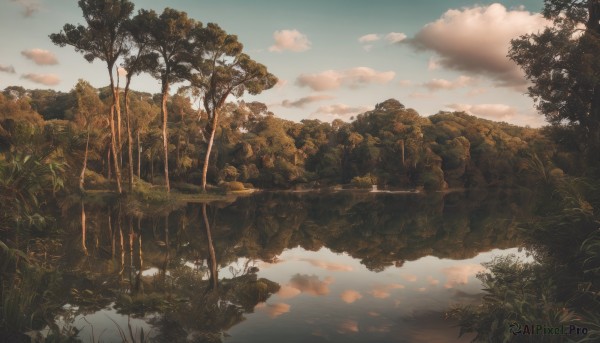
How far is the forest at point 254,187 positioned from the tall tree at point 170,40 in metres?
0.12

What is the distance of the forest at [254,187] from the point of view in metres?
6.83

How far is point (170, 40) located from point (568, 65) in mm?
26737

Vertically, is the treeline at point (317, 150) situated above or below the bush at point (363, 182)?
above

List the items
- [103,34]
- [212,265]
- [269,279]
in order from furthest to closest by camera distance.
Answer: [103,34], [212,265], [269,279]

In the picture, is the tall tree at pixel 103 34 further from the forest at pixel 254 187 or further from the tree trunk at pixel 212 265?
the tree trunk at pixel 212 265

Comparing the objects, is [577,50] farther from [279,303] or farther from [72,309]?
[72,309]

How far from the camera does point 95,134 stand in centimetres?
3575

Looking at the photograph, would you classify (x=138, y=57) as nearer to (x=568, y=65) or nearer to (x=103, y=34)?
(x=103, y=34)

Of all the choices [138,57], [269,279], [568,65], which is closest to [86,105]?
[138,57]

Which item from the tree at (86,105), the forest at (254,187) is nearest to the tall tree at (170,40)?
the forest at (254,187)

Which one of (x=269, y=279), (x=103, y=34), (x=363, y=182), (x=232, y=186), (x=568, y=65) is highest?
(x=103, y=34)

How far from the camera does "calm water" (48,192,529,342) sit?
6.93 metres

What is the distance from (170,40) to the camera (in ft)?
101

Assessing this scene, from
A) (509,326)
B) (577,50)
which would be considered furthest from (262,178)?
(509,326)
